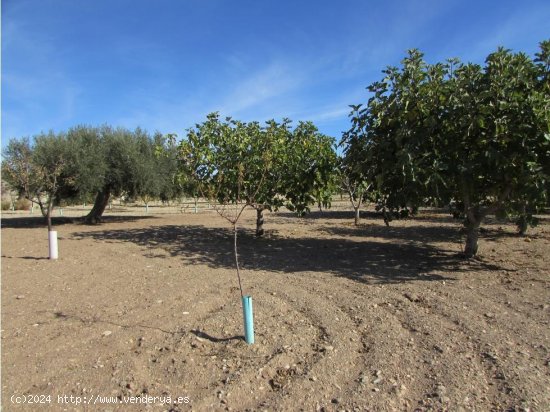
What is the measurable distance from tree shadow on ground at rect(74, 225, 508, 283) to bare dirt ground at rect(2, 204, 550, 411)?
10cm

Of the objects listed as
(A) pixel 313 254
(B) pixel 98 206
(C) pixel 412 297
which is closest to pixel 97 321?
(C) pixel 412 297

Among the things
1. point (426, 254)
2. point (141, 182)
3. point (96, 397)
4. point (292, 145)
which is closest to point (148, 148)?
point (141, 182)

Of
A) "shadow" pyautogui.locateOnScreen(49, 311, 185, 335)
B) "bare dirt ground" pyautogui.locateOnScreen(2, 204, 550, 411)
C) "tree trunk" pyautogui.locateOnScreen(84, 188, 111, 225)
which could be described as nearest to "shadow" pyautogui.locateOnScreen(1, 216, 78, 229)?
"tree trunk" pyautogui.locateOnScreen(84, 188, 111, 225)

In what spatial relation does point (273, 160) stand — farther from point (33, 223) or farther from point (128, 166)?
point (33, 223)

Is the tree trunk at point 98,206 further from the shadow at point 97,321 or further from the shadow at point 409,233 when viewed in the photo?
the shadow at point 97,321

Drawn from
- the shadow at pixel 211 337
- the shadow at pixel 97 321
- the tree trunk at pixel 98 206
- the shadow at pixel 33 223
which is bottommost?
the shadow at pixel 211 337

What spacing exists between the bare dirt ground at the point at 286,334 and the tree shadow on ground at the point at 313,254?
0.10 metres

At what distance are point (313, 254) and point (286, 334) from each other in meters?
5.37

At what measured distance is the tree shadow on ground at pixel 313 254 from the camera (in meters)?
7.64

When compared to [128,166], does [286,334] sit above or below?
below

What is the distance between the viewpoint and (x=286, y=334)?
4402 mm

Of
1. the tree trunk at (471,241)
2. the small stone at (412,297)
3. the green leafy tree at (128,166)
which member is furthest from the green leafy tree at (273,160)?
the green leafy tree at (128,166)

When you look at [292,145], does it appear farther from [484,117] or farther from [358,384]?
[358,384]

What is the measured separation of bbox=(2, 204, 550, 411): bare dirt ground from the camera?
126 inches
